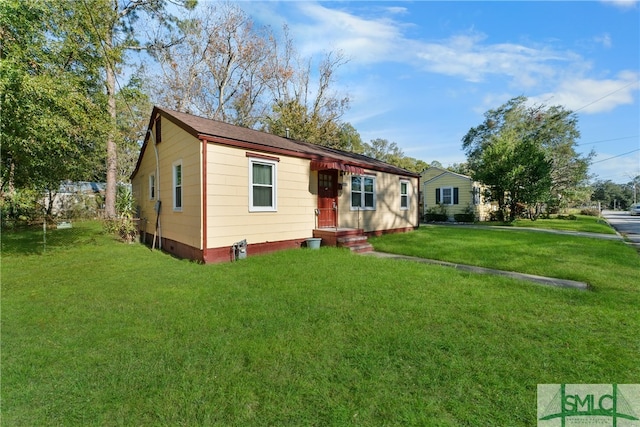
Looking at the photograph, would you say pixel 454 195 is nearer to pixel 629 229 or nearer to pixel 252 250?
pixel 629 229

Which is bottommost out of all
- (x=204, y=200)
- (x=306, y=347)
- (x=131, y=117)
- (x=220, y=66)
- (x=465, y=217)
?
(x=306, y=347)

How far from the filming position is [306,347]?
291cm

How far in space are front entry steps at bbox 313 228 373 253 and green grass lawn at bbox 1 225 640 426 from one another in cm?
309

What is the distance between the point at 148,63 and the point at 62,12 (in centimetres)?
1140

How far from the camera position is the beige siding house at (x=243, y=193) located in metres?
7.05

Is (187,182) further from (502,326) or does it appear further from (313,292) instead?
(502,326)

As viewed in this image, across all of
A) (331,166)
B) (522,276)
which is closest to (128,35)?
(331,166)

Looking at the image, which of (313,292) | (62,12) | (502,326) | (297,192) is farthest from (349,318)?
(62,12)

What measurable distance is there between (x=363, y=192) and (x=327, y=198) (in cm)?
190

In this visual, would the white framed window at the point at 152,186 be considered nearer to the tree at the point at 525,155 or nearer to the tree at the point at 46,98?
the tree at the point at 46,98

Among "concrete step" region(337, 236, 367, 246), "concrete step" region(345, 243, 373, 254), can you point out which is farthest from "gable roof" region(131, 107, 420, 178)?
"concrete step" region(345, 243, 373, 254)

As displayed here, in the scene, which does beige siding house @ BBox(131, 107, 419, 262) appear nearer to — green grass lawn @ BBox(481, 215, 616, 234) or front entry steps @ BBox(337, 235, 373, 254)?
front entry steps @ BBox(337, 235, 373, 254)

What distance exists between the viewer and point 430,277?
211 inches
